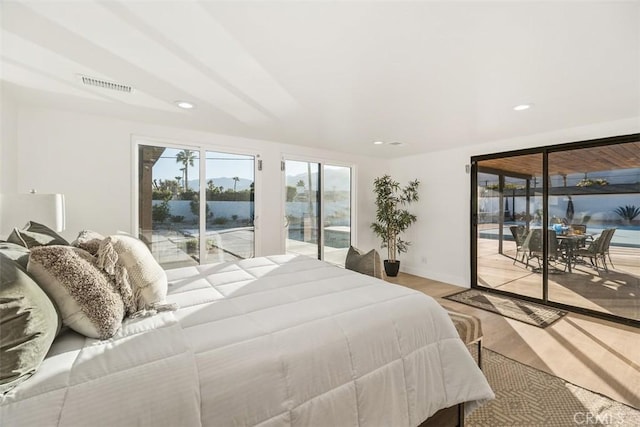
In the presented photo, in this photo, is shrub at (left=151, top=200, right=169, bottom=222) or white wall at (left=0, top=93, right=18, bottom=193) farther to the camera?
shrub at (left=151, top=200, right=169, bottom=222)

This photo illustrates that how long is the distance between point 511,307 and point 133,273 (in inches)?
169

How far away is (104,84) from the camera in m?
2.33

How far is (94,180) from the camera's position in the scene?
10.3ft

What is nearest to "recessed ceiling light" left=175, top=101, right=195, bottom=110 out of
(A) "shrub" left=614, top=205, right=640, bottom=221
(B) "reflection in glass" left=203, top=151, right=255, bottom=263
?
(B) "reflection in glass" left=203, top=151, right=255, bottom=263

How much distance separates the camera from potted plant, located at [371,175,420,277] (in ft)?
17.3

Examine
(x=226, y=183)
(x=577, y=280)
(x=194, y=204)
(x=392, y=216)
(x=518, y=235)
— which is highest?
(x=226, y=183)

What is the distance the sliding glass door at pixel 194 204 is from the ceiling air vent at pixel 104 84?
119cm

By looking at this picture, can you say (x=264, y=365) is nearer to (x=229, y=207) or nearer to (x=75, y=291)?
(x=75, y=291)

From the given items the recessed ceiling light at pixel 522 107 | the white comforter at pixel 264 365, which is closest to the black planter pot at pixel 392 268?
the recessed ceiling light at pixel 522 107

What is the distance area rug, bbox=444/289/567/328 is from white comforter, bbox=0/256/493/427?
7.59 feet

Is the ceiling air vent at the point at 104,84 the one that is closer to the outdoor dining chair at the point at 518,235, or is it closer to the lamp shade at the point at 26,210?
the lamp shade at the point at 26,210

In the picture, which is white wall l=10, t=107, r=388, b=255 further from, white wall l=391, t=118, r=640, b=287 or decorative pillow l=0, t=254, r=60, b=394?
white wall l=391, t=118, r=640, b=287

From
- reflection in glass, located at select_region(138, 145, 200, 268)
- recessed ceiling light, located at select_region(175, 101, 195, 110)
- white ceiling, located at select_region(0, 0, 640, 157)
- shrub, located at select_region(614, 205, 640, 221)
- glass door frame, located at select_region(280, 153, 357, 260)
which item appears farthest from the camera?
glass door frame, located at select_region(280, 153, 357, 260)

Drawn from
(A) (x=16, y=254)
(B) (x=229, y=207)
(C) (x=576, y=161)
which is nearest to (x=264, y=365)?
(A) (x=16, y=254)
